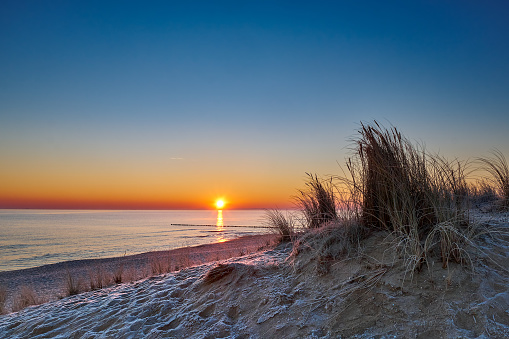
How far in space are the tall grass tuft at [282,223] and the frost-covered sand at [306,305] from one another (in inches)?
78.7

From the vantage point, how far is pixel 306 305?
9.45 ft

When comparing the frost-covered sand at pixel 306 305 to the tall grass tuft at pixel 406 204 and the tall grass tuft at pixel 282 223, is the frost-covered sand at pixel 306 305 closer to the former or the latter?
the tall grass tuft at pixel 406 204

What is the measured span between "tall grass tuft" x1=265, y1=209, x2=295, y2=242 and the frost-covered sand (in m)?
2.00

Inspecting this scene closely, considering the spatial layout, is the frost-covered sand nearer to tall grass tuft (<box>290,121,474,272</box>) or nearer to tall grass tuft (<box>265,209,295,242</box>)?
tall grass tuft (<box>290,121,474,272</box>)

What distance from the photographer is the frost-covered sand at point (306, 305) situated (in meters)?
2.27

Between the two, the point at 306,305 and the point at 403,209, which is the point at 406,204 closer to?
the point at 403,209

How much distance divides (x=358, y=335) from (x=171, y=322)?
79.4 inches

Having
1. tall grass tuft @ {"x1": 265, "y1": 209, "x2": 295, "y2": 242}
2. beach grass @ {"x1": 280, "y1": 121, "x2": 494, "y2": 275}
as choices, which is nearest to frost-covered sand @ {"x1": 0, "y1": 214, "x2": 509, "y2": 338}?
beach grass @ {"x1": 280, "y1": 121, "x2": 494, "y2": 275}

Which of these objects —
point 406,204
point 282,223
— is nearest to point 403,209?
point 406,204

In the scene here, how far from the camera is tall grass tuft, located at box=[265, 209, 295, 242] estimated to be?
6418 millimetres

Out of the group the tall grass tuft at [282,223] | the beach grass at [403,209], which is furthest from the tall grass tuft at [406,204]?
the tall grass tuft at [282,223]

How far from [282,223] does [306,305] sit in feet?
12.6

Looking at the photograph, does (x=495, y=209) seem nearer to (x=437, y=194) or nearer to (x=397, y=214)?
(x=437, y=194)

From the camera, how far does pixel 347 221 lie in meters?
4.00
